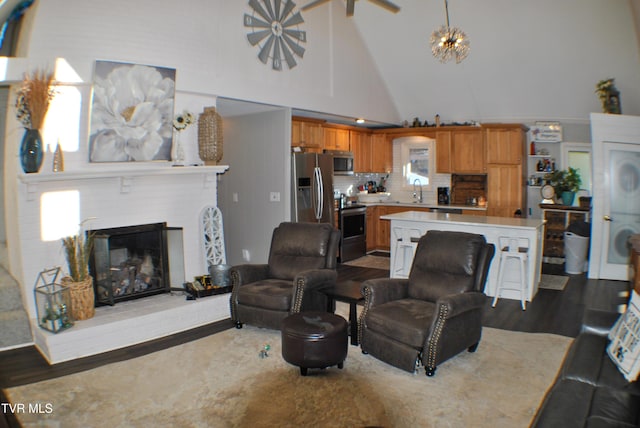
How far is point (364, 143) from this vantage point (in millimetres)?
9023

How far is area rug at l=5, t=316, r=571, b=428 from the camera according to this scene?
2938 mm

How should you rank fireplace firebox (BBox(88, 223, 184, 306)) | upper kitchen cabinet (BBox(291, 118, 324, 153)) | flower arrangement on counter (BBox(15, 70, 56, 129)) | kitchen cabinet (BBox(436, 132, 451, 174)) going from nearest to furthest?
flower arrangement on counter (BBox(15, 70, 56, 129))
fireplace firebox (BBox(88, 223, 184, 306))
upper kitchen cabinet (BBox(291, 118, 324, 153))
kitchen cabinet (BBox(436, 132, 451, 174))

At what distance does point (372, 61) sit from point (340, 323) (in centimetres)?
580

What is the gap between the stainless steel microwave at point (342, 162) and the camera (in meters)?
7.87

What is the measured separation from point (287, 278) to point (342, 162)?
3.67m

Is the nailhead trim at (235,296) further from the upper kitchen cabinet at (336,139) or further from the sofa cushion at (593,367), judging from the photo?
the upper kitchen cabinet at (336,139)

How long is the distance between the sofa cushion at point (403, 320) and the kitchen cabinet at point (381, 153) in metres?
5.53

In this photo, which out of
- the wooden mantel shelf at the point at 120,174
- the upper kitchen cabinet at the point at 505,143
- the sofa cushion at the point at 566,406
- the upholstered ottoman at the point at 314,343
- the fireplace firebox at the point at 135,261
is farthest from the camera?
the upper kitchen cabinet at the point at 505,143

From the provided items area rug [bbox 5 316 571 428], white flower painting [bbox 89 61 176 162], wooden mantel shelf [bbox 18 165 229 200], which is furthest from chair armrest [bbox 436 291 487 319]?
white flower painting [bbox 89 61 176 162]

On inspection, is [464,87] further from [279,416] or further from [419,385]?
[279,416]

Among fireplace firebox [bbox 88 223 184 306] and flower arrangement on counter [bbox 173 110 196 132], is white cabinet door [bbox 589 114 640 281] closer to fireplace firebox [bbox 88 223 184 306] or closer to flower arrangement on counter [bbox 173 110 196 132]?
flower arrangement on counter [bbox 173 110 196 132]

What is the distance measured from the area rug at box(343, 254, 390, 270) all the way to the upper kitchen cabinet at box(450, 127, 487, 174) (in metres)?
2.21

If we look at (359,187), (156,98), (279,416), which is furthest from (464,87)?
(279,416)

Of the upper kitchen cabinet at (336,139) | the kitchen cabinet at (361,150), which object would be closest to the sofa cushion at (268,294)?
the upper kitchen cabinet at (336,139)
